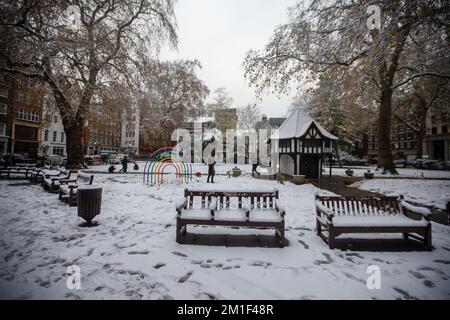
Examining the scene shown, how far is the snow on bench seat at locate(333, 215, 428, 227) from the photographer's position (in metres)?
4.33

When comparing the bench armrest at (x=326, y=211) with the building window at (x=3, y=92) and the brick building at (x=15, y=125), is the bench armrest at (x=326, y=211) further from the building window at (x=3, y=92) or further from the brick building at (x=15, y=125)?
the building window at (x=3, y=92)

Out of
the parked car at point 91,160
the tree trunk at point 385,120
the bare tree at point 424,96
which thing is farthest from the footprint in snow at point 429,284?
the parked car at point 91,160

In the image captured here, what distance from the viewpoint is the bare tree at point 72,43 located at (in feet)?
29.7

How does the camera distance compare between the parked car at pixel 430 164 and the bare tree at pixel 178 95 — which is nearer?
the parked car at pixel 430 164

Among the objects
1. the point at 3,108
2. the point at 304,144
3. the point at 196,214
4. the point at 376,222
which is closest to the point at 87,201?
the point at 196,214

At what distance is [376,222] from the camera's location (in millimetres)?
4445

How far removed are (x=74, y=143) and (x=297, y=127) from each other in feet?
63.1

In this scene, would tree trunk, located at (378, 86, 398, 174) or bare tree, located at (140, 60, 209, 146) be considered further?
bare tree, located at (140, 60, 209, 146)

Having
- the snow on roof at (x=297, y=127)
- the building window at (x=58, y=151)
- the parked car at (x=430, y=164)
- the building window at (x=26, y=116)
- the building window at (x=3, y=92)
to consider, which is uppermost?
the building window at (x=3, y=92)

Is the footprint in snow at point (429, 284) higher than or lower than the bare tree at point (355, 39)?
lower

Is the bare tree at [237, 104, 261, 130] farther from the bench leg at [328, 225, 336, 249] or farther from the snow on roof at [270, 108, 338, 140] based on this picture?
the bench leg at [328, 225, 336, 249]

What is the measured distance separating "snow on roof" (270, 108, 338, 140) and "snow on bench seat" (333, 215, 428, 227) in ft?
41.1

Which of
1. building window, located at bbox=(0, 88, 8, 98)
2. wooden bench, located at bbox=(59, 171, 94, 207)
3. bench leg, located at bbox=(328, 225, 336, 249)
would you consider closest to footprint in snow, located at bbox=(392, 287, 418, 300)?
bench leg, located at bbox=(328, 225, 336, 249)
